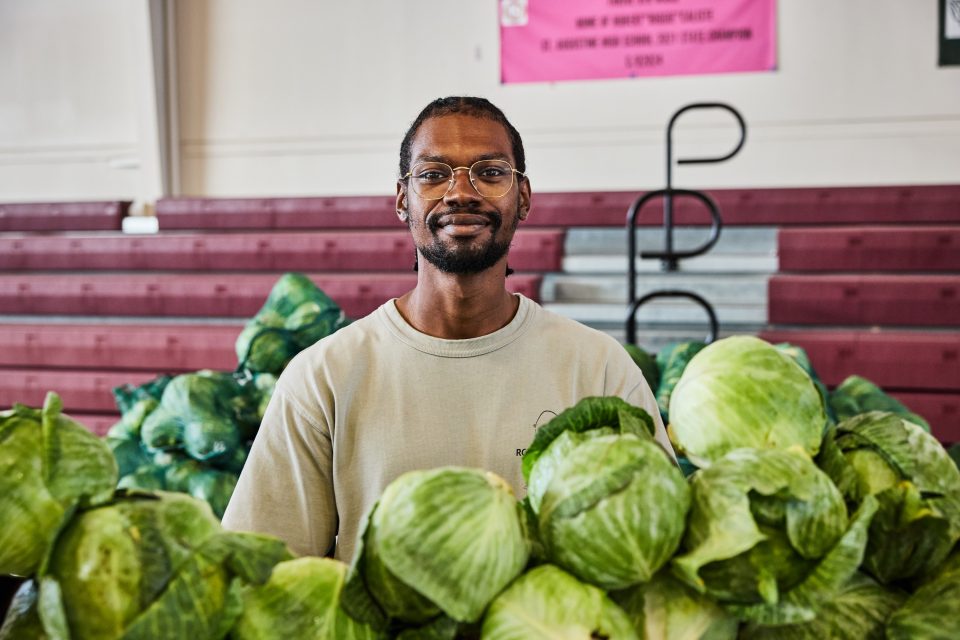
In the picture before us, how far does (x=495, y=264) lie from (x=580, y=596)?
0.79 m

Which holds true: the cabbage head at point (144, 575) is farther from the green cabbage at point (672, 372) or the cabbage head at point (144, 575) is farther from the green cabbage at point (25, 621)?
the green cabbage at point (672, 372)

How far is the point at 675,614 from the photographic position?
70cm

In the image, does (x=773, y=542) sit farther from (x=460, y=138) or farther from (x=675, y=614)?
(x=460, y=138)

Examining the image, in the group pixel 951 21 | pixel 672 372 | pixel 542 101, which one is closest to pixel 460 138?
pixel 672 372

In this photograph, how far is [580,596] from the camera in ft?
2.21

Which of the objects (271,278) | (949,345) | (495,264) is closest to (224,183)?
(271,278)

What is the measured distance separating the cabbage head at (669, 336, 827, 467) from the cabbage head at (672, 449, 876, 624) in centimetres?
8

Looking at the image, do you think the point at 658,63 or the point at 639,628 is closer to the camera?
the point at 639,628

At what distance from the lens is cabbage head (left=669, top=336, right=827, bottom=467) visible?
79 cm

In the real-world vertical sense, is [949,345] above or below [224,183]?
below

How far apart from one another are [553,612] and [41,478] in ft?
1.28

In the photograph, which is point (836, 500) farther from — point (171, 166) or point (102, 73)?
point (102, 73)

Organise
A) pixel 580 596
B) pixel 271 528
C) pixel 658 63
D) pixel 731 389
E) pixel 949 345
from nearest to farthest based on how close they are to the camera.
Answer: pixel 580 596 → pixel 731 389 → pixel 271 528 → pixel 949 345 → pixel 658 63

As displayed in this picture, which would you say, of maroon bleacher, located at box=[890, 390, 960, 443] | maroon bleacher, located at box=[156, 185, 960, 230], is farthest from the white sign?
maroon bleacher, located at box=[890, 390, 960, 443]
